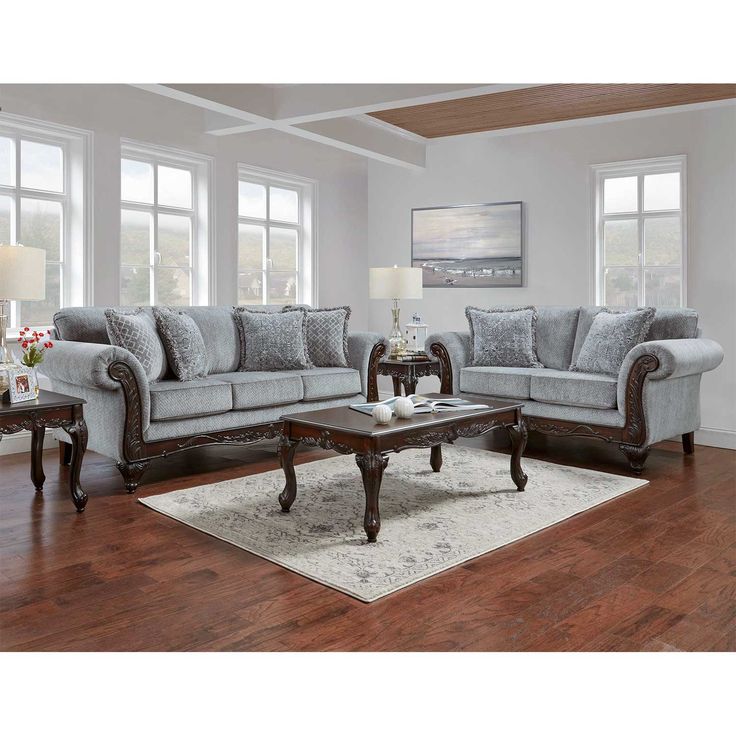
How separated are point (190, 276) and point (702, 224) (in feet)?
13.2

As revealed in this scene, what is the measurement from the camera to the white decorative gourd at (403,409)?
11.5ft

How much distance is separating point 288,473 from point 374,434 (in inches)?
24.7

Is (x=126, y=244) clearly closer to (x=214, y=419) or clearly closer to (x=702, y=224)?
(x=214, y=419)

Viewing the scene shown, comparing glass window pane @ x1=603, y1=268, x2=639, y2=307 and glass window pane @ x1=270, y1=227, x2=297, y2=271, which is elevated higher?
glass window pane @ x1=270, y1=227, x2=297, y2=271

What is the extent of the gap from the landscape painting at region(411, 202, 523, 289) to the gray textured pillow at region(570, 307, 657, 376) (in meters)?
1.66

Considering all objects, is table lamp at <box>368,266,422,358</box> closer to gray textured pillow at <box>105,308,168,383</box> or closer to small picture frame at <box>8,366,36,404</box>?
gray textured pillow at <box>105,308,168,383</box>

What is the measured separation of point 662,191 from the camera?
19.0 feet

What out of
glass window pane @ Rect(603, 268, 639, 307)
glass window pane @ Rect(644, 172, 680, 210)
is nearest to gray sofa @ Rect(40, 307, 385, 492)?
glass window pane @ Rect(603, 268, 639, 307)

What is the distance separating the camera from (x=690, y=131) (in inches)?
220

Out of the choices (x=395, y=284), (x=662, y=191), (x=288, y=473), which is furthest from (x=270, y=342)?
(x=662, y=191)

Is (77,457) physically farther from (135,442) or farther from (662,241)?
(662,241)

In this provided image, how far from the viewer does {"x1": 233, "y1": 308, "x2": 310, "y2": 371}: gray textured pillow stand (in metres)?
5.02

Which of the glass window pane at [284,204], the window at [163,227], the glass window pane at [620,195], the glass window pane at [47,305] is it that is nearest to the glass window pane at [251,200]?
the glass window pane at [284,204]

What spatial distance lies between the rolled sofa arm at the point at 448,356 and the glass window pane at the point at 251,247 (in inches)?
77.2
